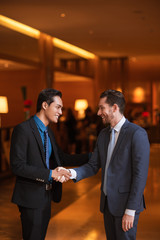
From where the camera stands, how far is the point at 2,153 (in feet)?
30.0

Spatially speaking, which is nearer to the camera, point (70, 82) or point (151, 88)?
point (70, 82)

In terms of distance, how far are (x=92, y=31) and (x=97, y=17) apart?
191 cm

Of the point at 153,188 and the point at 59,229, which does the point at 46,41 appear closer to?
the point at 153,188

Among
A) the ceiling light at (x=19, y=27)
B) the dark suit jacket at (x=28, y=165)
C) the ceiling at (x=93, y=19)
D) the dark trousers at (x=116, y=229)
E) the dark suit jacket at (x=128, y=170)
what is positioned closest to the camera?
the dark suit jacket at (x=128, y=170)

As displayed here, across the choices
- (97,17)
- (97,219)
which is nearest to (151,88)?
(97,17)

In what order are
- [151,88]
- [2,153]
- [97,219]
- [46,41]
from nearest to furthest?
[97,219], [2,153], [46,41], [151,88]

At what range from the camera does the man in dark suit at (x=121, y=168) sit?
101 inches

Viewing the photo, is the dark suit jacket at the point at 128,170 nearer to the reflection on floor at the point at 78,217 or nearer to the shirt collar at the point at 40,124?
the shirt collar at the point at 40,124

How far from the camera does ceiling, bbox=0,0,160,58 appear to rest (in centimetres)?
788

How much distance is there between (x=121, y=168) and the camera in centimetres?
264

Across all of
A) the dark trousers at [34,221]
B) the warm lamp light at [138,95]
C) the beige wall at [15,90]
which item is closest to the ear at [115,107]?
the dark trousers at [34,221]

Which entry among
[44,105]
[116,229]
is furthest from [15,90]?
[116,229]

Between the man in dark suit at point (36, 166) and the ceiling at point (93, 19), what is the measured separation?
5.09 meters

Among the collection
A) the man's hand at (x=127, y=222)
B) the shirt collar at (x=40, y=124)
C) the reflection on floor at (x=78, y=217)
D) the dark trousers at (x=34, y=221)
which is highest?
the shirt collar at (x=40, y=124)
